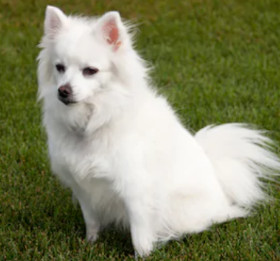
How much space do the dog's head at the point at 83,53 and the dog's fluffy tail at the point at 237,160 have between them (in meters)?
1.14

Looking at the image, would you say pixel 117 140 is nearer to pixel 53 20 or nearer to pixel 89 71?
pixel 89 71

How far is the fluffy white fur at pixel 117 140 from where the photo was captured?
10.7ft

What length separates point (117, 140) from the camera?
3.36 m

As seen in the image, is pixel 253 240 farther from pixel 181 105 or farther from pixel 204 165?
pixel 181 105

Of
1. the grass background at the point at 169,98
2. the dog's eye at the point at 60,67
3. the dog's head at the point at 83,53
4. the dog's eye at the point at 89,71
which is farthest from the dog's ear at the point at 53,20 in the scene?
the grass background at the point at 169,98

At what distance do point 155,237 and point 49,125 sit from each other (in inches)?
40.1

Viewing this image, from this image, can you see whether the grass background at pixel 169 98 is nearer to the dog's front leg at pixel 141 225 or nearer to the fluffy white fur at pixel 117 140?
the dog's front leg at pixel 141 225

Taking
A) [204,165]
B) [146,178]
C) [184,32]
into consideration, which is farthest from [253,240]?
[184,32]

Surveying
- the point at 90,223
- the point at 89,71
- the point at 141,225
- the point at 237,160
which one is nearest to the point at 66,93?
the point at 89,71

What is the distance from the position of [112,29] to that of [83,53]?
0.23 metres

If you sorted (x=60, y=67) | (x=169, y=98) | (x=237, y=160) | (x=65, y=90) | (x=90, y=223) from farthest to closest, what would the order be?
(x=169, y=98)
(x=237, y=160)
(x=90, y=223)
(x=60, y=67)
(x=65, y=90)

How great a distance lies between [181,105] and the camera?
575cm

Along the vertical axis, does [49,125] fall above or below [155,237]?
above

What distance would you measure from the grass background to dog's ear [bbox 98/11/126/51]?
134cm
